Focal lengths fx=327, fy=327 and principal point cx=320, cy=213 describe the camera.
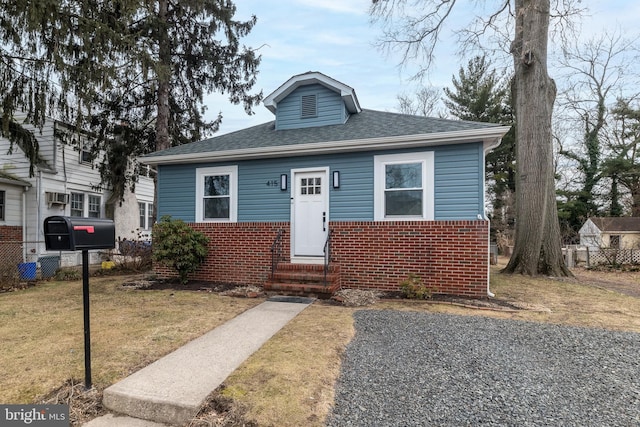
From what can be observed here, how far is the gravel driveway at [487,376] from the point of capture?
7.52ft

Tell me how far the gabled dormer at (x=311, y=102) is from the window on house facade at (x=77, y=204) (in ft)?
30.5

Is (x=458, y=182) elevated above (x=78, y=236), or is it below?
above

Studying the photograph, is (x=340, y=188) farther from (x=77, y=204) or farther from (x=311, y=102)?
(x=77, y=204)

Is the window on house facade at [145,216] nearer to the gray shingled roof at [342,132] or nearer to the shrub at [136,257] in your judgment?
the shrub at [136,257]

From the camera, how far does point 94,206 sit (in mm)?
13570

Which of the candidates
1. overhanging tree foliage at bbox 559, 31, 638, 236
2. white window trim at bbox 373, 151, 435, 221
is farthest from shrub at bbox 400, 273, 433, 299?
overhanging tree foliage at bbox 559, 31, 638, 236

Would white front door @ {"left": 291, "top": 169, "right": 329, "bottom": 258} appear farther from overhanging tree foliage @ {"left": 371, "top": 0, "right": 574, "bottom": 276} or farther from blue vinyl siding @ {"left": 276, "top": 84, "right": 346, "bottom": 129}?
overhanging tree foliage @ {"left": 371, "top": 0, "right": 574, "bottom": 276}

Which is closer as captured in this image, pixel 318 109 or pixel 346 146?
pixel 346 146

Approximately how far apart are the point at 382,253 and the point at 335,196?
5.13 feet

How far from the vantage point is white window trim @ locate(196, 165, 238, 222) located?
25.2ft

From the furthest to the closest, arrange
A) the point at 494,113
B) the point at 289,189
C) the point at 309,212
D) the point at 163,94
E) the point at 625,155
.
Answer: the point at 494,113, the point at 625,155, the point at 163,94, the point at 289,189, the point at 309,212

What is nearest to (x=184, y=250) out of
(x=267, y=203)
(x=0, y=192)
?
(x=267, y=203)

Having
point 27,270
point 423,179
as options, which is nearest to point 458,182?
point 423,179

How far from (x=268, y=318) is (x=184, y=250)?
328 centimetres
